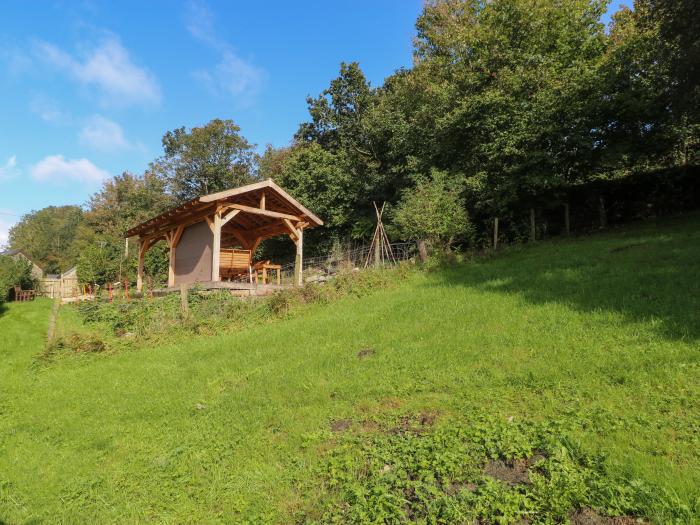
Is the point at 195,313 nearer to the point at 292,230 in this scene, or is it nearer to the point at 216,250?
the point at 216,250

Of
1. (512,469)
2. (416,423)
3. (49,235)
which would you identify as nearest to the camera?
(512,469)

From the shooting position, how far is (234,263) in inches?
642

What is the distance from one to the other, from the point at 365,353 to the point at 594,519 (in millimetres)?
3801

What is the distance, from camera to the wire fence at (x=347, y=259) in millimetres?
15383

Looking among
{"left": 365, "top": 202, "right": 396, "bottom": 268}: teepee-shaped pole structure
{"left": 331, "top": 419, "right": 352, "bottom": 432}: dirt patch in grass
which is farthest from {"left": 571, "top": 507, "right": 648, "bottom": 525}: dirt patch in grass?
{"left": 365, "top": 202, "right": 396, "bottom": 268}: teepee-shaped pole structure

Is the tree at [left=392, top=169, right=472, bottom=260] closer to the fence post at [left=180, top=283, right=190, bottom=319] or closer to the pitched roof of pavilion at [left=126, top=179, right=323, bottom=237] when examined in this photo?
the pitched roof of pavilion at [left=126, top=179, right=323, bottom=237]

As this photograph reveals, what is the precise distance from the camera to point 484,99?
15852mm

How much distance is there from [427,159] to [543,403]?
1643 cm

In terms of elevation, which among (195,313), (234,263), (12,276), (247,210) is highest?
(247,210)

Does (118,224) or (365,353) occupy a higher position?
(118,224)

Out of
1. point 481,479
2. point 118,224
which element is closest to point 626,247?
point 481,479

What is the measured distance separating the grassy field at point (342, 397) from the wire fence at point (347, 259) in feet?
19.7

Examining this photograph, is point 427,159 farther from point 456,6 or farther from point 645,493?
point 645,493

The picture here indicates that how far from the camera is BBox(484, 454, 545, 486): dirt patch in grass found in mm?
3000
